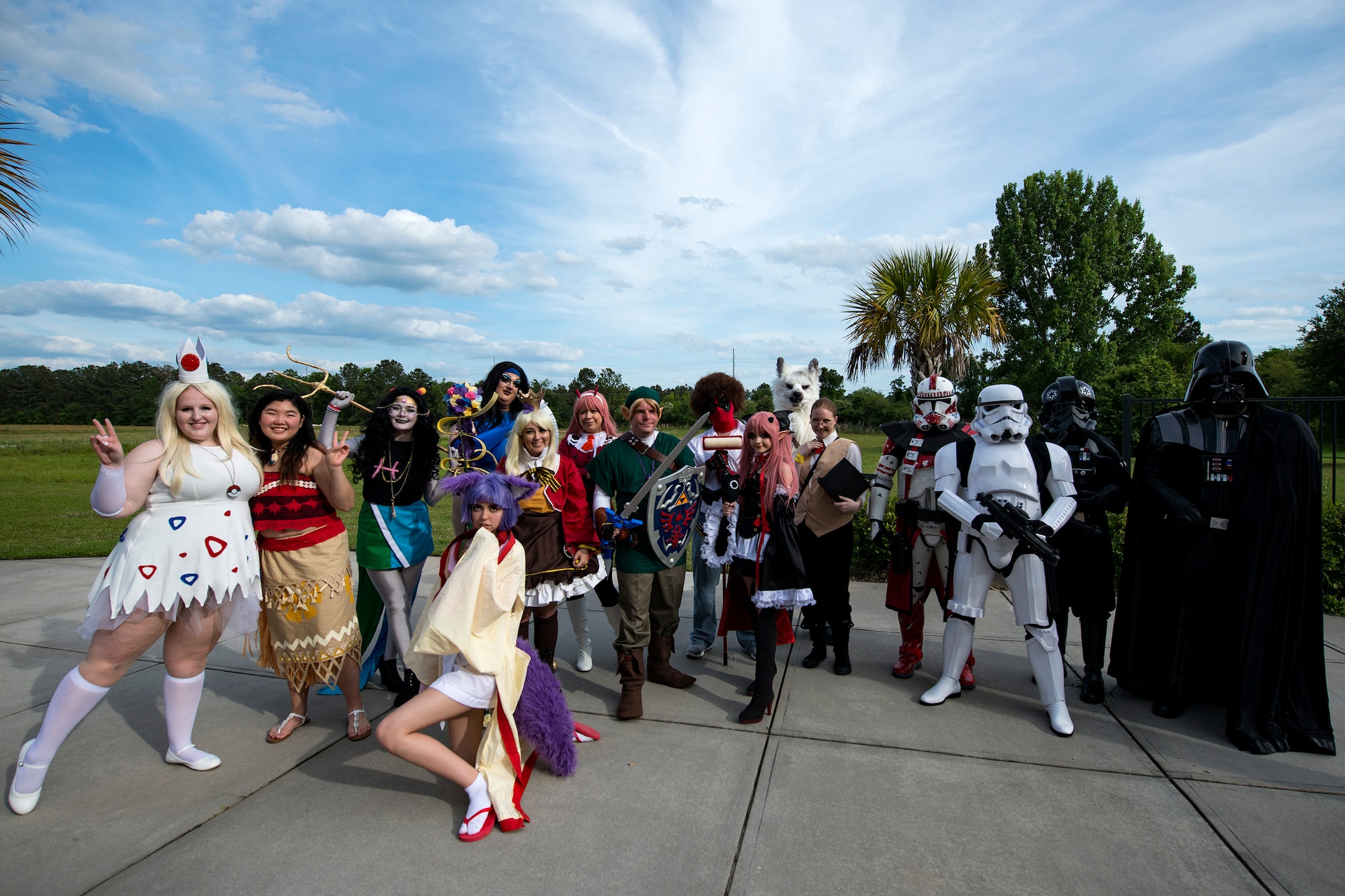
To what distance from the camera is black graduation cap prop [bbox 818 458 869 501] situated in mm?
4348

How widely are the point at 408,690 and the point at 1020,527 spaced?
12.0ft

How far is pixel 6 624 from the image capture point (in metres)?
5.60

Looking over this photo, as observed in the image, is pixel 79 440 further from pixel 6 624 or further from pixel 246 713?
pixel 246 713

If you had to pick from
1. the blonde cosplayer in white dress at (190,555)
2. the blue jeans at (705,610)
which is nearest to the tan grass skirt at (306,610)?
the blonde cosplayer in white dress at (190,555)

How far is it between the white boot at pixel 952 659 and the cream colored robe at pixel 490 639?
97.1 inches

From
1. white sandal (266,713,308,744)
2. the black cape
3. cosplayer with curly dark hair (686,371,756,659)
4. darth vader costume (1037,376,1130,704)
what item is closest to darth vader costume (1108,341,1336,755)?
the black cape

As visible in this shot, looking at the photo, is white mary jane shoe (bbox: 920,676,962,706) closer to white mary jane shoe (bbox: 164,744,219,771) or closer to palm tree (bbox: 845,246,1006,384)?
white mary jane shoe (bbox: 164,744,219,771)

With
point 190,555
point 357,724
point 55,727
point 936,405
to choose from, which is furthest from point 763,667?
point 55,727

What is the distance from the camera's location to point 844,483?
4363 millimetres

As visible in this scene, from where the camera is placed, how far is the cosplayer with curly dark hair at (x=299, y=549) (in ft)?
11.4

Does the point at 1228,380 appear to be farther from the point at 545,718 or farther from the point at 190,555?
the point at 190,555

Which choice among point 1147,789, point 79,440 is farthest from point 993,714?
point 79,440

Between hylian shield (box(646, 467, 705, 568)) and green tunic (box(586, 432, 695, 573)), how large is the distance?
2.5 inches

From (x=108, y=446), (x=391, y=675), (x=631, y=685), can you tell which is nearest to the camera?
(x=108, y=446)
